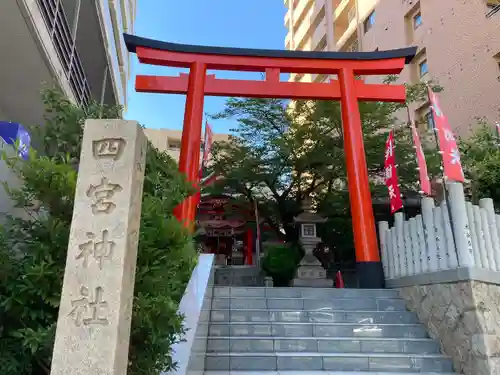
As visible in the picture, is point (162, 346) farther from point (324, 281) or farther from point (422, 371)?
point (324, 281)

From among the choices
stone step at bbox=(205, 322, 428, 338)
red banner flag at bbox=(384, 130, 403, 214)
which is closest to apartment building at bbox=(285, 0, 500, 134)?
red banner flag at bbox=(384, 130, 403, 214)

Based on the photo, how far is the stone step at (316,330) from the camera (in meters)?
5.34

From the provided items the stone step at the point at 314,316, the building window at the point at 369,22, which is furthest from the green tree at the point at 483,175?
the building window at the point at 369,22

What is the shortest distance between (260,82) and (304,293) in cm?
501

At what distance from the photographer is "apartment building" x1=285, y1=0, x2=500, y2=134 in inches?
541

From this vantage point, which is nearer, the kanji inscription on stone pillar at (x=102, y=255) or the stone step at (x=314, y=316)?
the kanji inscription on stone pillar at (x=102, y=255)

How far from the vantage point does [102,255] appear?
238 centimetres

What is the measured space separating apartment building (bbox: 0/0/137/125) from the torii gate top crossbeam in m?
1.39

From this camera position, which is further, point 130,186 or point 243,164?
point 243,164

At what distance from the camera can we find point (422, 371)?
471cm

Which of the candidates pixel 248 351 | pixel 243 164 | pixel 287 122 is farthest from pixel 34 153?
pixel 287 122

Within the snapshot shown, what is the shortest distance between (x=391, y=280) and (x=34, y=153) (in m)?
5.72

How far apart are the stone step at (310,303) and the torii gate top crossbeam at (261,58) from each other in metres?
5.39

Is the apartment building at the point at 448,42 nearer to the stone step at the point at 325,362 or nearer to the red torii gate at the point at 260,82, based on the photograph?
the red torii gate at the point at 260,82
